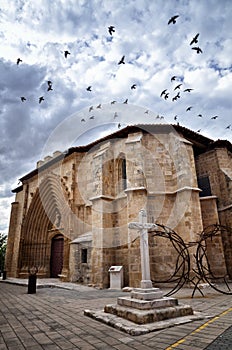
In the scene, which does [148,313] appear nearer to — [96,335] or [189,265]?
[96,335]

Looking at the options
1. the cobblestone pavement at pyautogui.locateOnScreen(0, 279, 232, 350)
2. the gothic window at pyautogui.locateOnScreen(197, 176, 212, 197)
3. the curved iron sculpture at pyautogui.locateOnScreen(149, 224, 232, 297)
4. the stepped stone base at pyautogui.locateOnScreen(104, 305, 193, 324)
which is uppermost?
the gothic window at pyautogui.locateOnScreen(197, 176, 212, 197)

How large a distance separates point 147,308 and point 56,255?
44.4ft

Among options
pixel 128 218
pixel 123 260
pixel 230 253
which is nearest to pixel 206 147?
pixel 230 253

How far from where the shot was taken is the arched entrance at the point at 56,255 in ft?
51.1

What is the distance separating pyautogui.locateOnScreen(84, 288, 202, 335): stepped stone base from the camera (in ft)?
11.4

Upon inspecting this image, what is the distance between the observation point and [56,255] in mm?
16078

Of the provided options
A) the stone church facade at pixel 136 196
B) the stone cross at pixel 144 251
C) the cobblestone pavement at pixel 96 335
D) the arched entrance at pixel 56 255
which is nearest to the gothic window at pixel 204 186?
the stone church facade at pixel 136 196

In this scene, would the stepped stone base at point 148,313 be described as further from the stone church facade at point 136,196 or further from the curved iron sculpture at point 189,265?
the stone church facade at point 136,196

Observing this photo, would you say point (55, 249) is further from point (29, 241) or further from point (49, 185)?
point (49, 185)

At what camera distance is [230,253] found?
416 inches

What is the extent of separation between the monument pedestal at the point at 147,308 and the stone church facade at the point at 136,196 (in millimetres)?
4818

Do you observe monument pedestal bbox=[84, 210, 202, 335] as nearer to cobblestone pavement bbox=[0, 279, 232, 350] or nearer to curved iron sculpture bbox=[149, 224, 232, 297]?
cobblestone pavement bbox=[0, 279, 232, 350]

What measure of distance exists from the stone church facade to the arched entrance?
0.13 metres

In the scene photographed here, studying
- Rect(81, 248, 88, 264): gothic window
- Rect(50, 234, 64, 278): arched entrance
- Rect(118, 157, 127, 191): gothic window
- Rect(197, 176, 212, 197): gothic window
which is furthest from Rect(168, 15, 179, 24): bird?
Rect(50, 234, 64, 278): arched entrance
